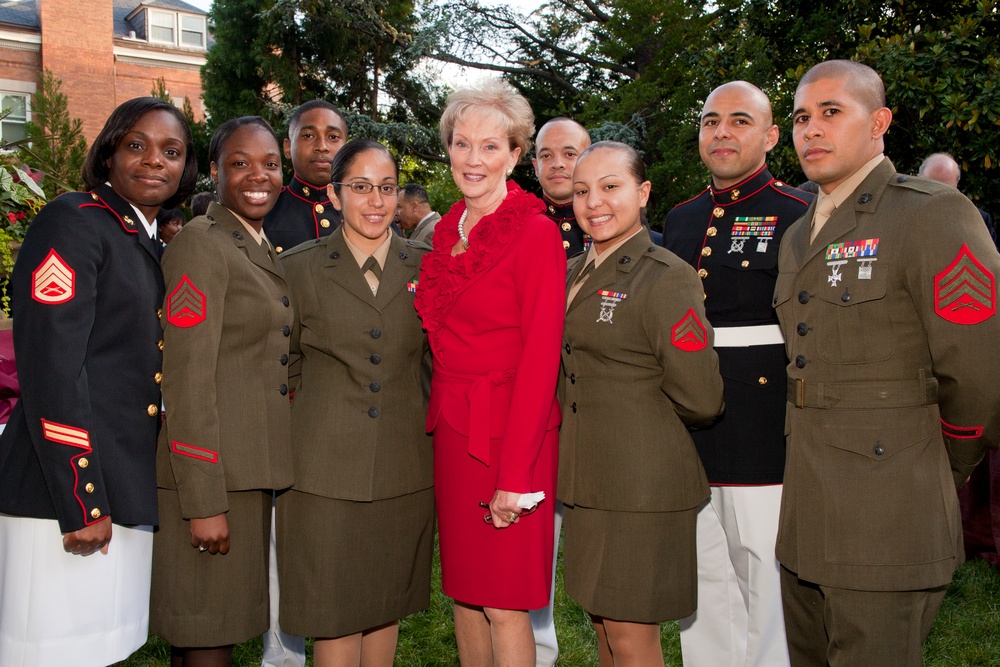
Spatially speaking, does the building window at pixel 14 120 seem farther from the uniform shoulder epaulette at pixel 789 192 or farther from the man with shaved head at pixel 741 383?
the uniform shoulder epaulette at pixel 789 192

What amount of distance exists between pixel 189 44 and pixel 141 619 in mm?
27114

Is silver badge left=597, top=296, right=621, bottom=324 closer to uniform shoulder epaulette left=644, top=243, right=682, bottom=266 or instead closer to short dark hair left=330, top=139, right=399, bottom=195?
uniform shoulder epaulette left=644, top=243, right=682, bottom=266

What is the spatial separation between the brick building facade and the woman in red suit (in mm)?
22732

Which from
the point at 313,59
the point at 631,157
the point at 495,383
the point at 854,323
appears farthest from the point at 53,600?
the point at 313,59

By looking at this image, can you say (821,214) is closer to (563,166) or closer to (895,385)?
(895,385)

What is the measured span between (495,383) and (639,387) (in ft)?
1.61

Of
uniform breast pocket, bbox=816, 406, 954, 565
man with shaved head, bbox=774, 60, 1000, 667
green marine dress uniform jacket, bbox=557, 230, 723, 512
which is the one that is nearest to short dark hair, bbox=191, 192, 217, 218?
green marine dress uniform jacket, bbox=557, 230, 723, 512

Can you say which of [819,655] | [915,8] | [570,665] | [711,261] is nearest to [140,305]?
[711,261]

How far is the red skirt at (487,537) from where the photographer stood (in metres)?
2.82

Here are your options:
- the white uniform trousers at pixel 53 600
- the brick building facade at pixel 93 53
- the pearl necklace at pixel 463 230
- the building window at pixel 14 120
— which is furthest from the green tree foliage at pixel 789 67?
the building window at pixel 14 120

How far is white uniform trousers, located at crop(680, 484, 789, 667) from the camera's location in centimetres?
323

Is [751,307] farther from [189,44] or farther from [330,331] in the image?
[189,44]

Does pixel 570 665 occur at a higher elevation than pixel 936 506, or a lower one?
lower

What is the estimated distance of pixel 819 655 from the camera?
2.70 meters
